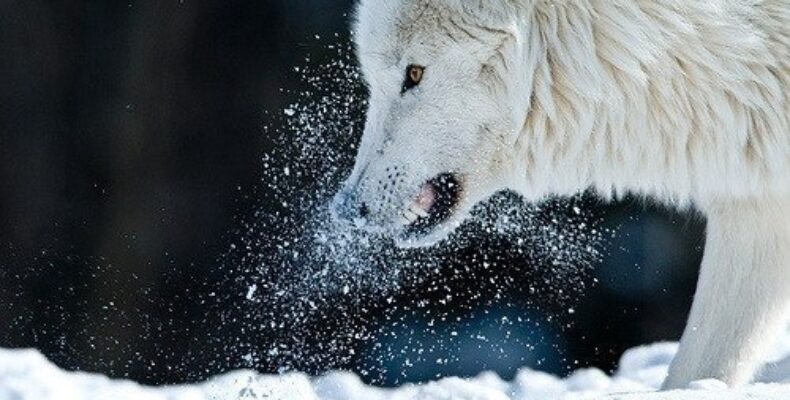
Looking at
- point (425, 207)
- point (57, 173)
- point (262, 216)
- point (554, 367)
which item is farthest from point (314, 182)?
point (425, 207)

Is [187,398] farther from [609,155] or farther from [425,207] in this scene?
[609,155]

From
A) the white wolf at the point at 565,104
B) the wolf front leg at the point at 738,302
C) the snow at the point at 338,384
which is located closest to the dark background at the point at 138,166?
the snow at the point at 338,384

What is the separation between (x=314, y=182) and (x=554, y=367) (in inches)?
57.6

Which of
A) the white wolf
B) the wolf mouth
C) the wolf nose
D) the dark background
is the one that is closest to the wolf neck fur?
the white wolf

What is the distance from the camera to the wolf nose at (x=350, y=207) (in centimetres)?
353

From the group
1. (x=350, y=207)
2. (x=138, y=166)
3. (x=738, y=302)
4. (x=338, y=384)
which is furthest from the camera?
(x=338, y=384)

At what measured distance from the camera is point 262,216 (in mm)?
5480

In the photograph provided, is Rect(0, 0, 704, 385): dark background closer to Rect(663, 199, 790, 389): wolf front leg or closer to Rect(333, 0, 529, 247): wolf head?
Rect(333, 0, 529, 247): wolf head

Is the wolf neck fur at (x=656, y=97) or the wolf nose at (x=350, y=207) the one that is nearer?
the wolf neck fur at (x=656, y=97)

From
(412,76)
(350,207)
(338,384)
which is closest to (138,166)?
(338,384)

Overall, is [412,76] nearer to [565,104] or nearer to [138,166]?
[565,104]

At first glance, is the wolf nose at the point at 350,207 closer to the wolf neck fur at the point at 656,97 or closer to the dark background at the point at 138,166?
the wolf neck fur at the point at 656,97

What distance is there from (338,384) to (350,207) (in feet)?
6.92

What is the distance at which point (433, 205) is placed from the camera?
3594 mm
